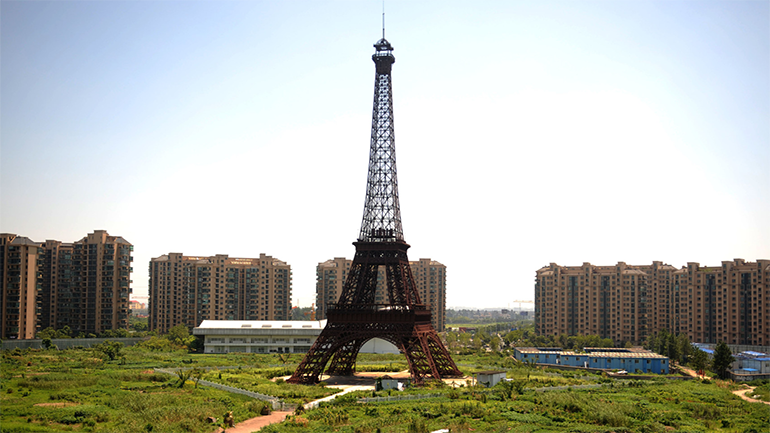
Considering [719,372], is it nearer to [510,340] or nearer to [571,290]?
[571,290]

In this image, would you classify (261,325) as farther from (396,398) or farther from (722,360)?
(722,360)

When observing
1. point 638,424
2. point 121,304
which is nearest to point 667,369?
point 638,424

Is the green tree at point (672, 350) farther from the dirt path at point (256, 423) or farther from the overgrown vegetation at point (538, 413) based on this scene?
the dirt path at point (256, 423)

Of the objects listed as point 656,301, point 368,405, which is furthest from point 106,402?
point 656,301

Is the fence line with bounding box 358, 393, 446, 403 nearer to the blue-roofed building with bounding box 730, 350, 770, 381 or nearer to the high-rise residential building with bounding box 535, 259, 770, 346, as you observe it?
the blue-roofed building with bounding box 730, 350, 770, 381

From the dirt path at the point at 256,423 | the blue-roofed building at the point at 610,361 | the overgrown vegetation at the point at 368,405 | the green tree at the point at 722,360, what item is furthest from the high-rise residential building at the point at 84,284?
the green tree at the point at 722,360

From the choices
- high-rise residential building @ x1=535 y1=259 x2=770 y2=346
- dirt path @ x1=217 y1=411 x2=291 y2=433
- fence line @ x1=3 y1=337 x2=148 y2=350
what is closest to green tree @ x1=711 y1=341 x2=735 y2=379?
high-rise residential building @ x1=535 y1=259 x2=770 y2=346
